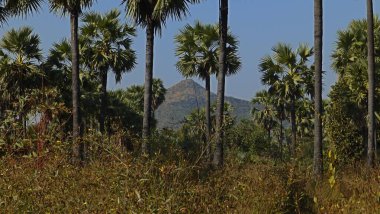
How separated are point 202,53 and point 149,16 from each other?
45.6ft

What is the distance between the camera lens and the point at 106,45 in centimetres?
2984

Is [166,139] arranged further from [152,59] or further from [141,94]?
[141,94]

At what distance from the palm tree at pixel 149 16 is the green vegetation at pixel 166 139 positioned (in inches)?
1.3

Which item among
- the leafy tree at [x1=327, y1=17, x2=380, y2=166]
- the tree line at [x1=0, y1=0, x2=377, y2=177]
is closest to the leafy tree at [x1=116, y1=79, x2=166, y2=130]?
the tree line at [x1=0, y1=0, x2=377, y2=177]

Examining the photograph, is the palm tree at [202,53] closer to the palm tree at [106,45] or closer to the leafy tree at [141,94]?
the palm tree at [106,45]

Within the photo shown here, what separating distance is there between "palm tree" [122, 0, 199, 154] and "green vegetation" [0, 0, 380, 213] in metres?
0.03

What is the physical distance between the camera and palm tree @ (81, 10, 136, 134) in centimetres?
2928

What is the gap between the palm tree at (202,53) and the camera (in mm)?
30202

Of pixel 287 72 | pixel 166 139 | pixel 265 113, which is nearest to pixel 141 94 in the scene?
pixel 265 113

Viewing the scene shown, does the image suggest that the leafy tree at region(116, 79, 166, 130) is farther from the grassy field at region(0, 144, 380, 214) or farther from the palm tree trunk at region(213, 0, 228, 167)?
the grassy field at region(0, 144, 380, 214)

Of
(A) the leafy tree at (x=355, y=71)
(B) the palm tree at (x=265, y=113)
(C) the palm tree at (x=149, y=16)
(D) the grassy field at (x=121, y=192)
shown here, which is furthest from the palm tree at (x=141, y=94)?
(D) the grassy field at (x=121, y=192)

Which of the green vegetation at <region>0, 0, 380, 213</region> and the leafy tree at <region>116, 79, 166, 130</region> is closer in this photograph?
the green vegetation at <region>0, 0, 380, 213</region>

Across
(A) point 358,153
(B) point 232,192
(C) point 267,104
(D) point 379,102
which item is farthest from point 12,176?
(C) point 267,104

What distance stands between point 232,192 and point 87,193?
2235mm
